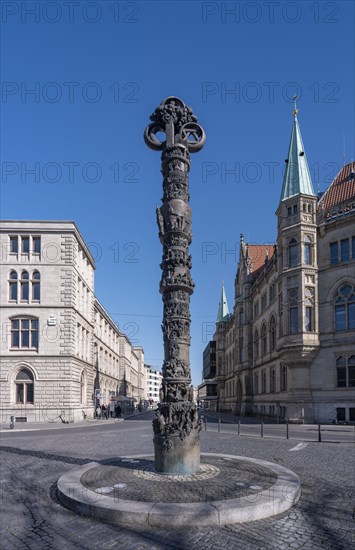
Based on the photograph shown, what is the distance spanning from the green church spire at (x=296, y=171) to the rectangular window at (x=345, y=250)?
5.16 m

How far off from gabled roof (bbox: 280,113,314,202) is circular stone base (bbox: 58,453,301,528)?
101 feet

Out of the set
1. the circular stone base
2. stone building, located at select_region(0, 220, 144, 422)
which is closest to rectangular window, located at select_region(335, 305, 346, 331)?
stone building, located at select_region(0, 220, 144, 422)

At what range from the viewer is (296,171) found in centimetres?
3953

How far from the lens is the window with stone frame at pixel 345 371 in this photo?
116 feet

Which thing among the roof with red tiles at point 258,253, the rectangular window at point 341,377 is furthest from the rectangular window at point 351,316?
the roof with red tiles at point 258,253

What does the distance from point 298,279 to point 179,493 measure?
100 feet

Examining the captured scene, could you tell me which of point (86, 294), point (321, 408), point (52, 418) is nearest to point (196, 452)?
point (321, 408)

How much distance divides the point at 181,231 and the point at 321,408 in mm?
28773

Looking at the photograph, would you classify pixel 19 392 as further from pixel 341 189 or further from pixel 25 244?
pixel 341 189

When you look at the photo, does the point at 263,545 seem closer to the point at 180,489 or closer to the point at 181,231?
the point at 180,489

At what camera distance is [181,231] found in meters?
12.0

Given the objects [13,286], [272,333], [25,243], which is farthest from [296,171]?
[13,286]

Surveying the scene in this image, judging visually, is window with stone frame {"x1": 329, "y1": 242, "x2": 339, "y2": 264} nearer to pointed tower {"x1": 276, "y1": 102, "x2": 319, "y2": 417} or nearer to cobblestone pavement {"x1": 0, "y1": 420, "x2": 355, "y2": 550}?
pointed tower {"x1": 276, "y1": 102, "x2": 319, "y2": 417}

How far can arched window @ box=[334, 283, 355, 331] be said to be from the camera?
117ft
